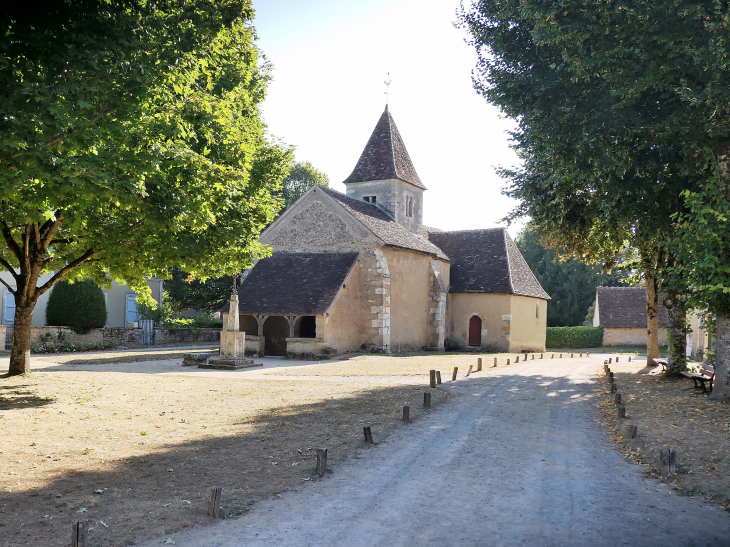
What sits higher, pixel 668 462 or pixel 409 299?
pixel 409 299

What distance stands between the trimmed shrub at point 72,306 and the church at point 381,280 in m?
7.29

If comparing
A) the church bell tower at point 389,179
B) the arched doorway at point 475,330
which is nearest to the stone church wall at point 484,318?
the arched doorway at point 475,330

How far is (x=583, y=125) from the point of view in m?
14.5

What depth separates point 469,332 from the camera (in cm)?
3538

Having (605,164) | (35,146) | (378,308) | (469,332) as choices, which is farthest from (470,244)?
(35,146)

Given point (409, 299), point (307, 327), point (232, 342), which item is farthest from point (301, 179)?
point (232, 342)

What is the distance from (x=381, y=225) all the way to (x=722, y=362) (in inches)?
793

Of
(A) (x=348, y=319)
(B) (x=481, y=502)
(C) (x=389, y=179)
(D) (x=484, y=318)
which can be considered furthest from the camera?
(C) (x=389, y=179)

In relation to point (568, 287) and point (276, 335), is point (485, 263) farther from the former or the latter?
point (568, 287)

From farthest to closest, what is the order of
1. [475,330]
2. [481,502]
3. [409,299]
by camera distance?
1. [475,330]
2. [409,299]
3. [481,502]

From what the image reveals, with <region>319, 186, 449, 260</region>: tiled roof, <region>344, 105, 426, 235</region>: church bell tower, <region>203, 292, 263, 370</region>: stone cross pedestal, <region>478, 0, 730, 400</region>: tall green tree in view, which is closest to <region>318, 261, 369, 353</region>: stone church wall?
<region>319, 186, 449, 260</region>: tiled roof

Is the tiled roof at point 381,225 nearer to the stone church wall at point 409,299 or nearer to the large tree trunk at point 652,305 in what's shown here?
the stone church wall at point 409,299

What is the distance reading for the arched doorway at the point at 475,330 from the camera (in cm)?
3522

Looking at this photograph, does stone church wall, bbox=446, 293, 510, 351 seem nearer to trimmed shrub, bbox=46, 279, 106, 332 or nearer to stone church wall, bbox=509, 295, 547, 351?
stone church wall, bbox=509, 295, 547, 351
